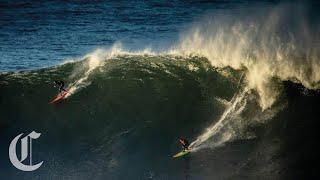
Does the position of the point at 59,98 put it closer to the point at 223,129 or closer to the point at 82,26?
the point at 223,129

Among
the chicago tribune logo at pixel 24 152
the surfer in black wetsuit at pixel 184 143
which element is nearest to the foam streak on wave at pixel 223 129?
the surfer in black wetsuit at pixel 184 143

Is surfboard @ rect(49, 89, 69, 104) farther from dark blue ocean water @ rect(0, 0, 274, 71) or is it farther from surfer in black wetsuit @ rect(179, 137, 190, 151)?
dark blue ocean water @ rect(0, 0, 274, 71)

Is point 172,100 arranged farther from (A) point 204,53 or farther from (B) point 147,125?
(A) point 204,53

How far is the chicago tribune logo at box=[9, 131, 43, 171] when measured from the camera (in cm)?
1252

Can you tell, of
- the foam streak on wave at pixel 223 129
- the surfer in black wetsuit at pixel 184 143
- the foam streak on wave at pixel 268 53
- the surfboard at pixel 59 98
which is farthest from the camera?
the surfboard at pixel 59 98

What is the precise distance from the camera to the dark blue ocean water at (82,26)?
2246 cm

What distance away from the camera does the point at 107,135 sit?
13312 mm

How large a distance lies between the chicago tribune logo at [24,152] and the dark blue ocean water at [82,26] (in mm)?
6770

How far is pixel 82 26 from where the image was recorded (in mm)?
27000

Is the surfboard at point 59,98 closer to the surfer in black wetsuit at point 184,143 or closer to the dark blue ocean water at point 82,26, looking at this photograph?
the surfer in black wetsuit at point 184,143

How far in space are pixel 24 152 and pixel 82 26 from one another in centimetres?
1460

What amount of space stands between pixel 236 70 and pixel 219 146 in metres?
3.41

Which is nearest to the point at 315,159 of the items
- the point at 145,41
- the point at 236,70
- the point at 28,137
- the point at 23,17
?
the point at 236,70

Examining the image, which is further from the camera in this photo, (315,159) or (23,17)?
(23,17)
